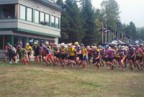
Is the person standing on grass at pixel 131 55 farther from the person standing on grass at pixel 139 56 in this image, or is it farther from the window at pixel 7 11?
the window at pixel 7 11

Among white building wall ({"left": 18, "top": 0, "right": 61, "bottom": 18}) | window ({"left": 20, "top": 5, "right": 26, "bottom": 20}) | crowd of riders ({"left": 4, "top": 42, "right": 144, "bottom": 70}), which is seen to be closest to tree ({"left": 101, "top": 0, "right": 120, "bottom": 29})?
white building wall ({"left": 18, "top": 0, "right": 61, "bottom": 18})

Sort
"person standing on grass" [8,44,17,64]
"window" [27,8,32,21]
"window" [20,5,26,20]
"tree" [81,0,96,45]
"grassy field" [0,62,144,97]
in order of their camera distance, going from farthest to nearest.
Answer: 1. "tree" [81,0,96,45]
2. "window" [27,8,32,21]
3. "window" [20,5,26,20]
4. "person standing on grass" [8,44,17,64]
5. "grassy field" [0,62,144,97]

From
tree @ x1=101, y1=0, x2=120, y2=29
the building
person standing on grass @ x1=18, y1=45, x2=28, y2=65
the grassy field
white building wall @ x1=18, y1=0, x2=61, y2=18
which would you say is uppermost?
tree @ x1=101, y1=0, x2=120, y2=29

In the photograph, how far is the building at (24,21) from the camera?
3966 centimetres

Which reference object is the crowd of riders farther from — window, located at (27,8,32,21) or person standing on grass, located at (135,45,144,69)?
window, located at (27,8,32,21)

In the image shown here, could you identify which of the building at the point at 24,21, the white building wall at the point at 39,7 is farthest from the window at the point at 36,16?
the white building wall at the point at 39,7

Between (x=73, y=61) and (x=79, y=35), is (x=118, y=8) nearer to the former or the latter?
(x=79, y=35)

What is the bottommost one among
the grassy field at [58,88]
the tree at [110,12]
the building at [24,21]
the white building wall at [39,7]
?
the grassy field at [58,88]

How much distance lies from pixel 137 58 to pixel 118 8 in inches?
3684

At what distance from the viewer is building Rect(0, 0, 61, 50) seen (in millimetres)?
39656

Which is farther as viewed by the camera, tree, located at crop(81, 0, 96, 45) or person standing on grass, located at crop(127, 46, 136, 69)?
tree, located at crop(81, 0, 96, 45)

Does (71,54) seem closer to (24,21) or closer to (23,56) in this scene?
(23,56)

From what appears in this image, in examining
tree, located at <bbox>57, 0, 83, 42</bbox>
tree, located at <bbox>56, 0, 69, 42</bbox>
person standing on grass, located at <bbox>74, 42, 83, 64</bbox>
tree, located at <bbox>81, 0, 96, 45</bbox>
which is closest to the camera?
person standing on grass, located at <bbox>74, 42, 83, 64</bbox>

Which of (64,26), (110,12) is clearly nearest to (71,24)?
(64,26)
